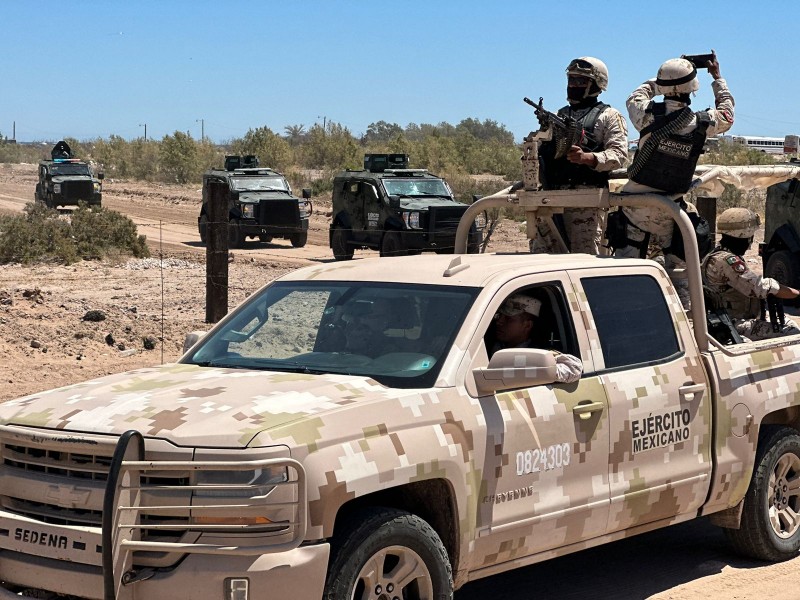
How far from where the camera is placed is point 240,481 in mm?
4367

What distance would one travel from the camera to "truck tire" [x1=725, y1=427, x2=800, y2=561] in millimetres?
6715

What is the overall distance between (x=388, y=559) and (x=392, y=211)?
60.3 ft

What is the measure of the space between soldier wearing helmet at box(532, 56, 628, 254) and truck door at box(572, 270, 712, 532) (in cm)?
114

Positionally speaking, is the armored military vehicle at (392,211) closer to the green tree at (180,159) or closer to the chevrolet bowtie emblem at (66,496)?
the chevrolet bowtie emblem at (66,496)

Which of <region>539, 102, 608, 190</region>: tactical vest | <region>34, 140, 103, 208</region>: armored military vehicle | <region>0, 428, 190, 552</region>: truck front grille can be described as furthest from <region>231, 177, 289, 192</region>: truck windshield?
<region>0, 428, 190, 552</region>: truck front grille

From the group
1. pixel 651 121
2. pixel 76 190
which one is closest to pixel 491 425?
pixel 651 121

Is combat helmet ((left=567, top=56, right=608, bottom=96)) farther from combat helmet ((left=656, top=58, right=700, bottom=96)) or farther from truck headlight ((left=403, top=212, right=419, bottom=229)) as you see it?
truck headlight ((left=403, top=212, right=419, bottom=229))

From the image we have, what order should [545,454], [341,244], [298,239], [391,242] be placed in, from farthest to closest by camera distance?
1. [298,239]
2. [341,244]
3. [391,242]
4. [545,454]

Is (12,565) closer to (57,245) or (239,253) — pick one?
(57,245)

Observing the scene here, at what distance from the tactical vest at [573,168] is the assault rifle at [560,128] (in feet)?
0.30

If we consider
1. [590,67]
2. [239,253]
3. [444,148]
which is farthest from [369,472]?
[444,148]

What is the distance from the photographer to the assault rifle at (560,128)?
7426mm

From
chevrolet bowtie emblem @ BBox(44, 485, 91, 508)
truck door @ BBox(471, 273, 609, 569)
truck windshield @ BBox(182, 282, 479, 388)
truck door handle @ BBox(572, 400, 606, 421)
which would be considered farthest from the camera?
truck door handle @ BBox(572, 400, 606, 421)

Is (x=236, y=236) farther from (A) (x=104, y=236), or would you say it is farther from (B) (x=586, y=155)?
(B) (x=586, y=155)
